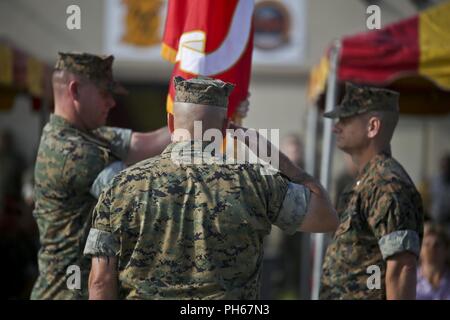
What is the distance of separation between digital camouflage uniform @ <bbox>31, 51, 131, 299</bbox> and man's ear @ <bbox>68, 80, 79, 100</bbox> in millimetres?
147

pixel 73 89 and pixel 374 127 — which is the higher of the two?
pixel 73 89

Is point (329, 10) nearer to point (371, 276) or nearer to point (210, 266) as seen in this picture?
point (371, 276)

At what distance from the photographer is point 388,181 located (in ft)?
12.8

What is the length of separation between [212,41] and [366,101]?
0.90 metres

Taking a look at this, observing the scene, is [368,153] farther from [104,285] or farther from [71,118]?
[104,285]

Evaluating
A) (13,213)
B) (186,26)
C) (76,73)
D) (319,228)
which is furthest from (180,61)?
(13,213)

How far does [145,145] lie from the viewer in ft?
13.9

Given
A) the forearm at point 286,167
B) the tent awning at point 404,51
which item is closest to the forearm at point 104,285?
the forearm at point 286,167

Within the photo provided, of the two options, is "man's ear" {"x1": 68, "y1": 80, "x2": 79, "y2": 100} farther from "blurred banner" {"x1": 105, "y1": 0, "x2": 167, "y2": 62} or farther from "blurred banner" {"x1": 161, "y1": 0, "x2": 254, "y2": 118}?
"blurred banner" {"x1": 105, "y1": 0, "x2": 167, "y2": 62}

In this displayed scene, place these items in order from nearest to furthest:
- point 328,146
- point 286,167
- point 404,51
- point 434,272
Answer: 1. point 286,167
2. point 434,272
3. point 404,51
4. point 328,146

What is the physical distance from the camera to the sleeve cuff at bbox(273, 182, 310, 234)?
2936 mm

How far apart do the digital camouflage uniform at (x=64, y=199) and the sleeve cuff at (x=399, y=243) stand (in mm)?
1375

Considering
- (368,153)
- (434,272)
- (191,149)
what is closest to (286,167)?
(191,149)

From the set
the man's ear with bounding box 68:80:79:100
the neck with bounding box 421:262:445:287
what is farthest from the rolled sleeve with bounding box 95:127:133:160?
the neck with bounding box 421:262:445:287
